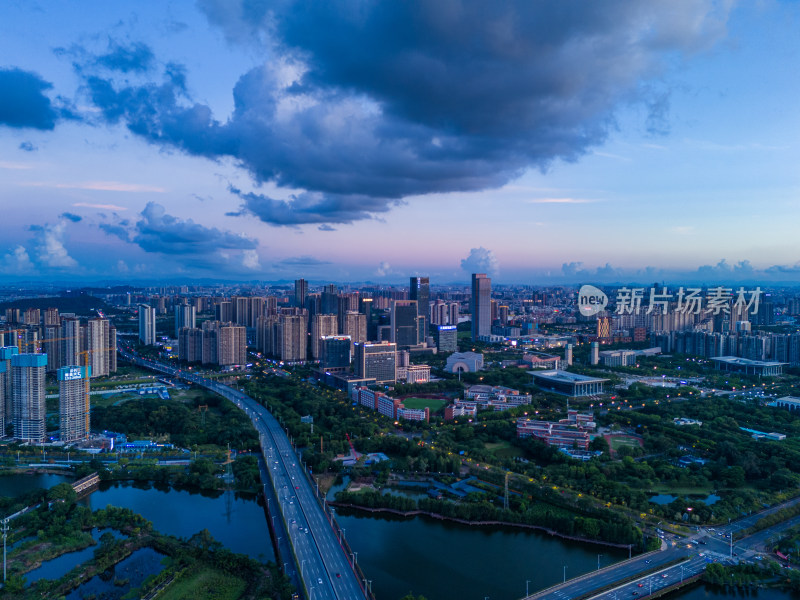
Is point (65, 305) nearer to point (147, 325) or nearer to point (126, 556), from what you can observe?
point (147, 325)

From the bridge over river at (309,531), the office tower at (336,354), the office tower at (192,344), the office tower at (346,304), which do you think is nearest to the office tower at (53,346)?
the office tower at (192,344)

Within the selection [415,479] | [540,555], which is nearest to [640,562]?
[540,555]

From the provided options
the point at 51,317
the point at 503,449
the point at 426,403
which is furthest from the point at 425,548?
the point at 51,317

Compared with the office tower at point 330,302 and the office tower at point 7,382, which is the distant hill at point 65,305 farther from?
the office tower at point 7,382

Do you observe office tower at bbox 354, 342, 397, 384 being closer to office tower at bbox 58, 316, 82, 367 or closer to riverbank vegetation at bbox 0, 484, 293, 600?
office tower at bbox 58, 316, 82, 367

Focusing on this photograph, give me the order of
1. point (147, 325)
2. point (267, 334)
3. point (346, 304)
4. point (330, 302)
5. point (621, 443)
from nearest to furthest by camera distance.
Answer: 1. point (621, 443)
2. point (267, 334)
3. point (147, 325)
4. point (346, 304)
5. point (330, 302)
